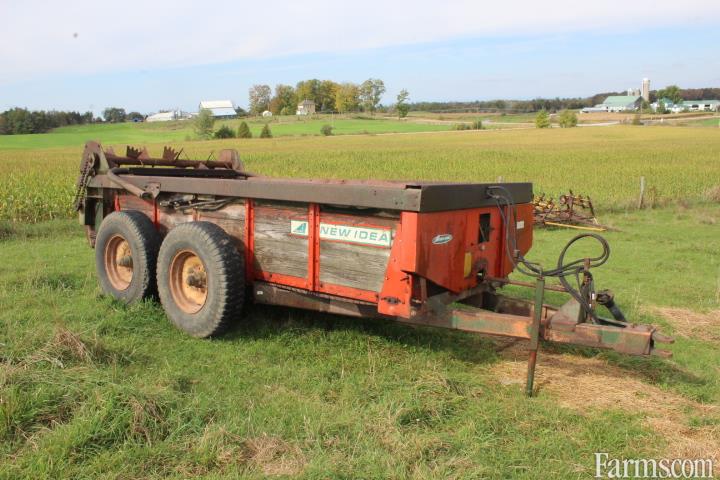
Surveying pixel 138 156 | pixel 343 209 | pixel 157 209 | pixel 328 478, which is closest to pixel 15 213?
pixel 138 156

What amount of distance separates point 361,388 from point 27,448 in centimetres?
206

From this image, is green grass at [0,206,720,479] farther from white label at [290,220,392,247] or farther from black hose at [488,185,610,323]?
white label at [290,220,392,247]

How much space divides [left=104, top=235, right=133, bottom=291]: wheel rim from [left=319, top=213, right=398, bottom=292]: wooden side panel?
2.58 m

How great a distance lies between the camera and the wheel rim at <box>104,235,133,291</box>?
20.6ft

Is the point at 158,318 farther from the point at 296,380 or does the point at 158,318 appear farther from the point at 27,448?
the point at 27,448

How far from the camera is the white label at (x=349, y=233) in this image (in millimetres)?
4305

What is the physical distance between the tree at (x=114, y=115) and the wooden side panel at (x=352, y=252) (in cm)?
9473

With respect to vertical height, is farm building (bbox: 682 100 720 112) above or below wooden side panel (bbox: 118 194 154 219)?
above

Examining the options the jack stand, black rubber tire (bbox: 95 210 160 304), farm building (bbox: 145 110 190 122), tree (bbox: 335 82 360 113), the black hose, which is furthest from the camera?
tree (bbox: 335 82 360 113)

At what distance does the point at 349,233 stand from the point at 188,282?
173 centimetres

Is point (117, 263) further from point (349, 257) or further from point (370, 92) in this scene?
point (370, 92)

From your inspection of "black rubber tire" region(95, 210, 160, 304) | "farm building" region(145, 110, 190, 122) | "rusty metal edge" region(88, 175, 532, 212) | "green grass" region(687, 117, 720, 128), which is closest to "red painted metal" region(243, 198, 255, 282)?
"rusty metal edge" region(88, 175, 532, 212)

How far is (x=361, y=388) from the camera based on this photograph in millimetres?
4297

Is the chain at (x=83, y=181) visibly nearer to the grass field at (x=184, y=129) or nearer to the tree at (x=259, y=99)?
the grass field at (x=184, y=129)
